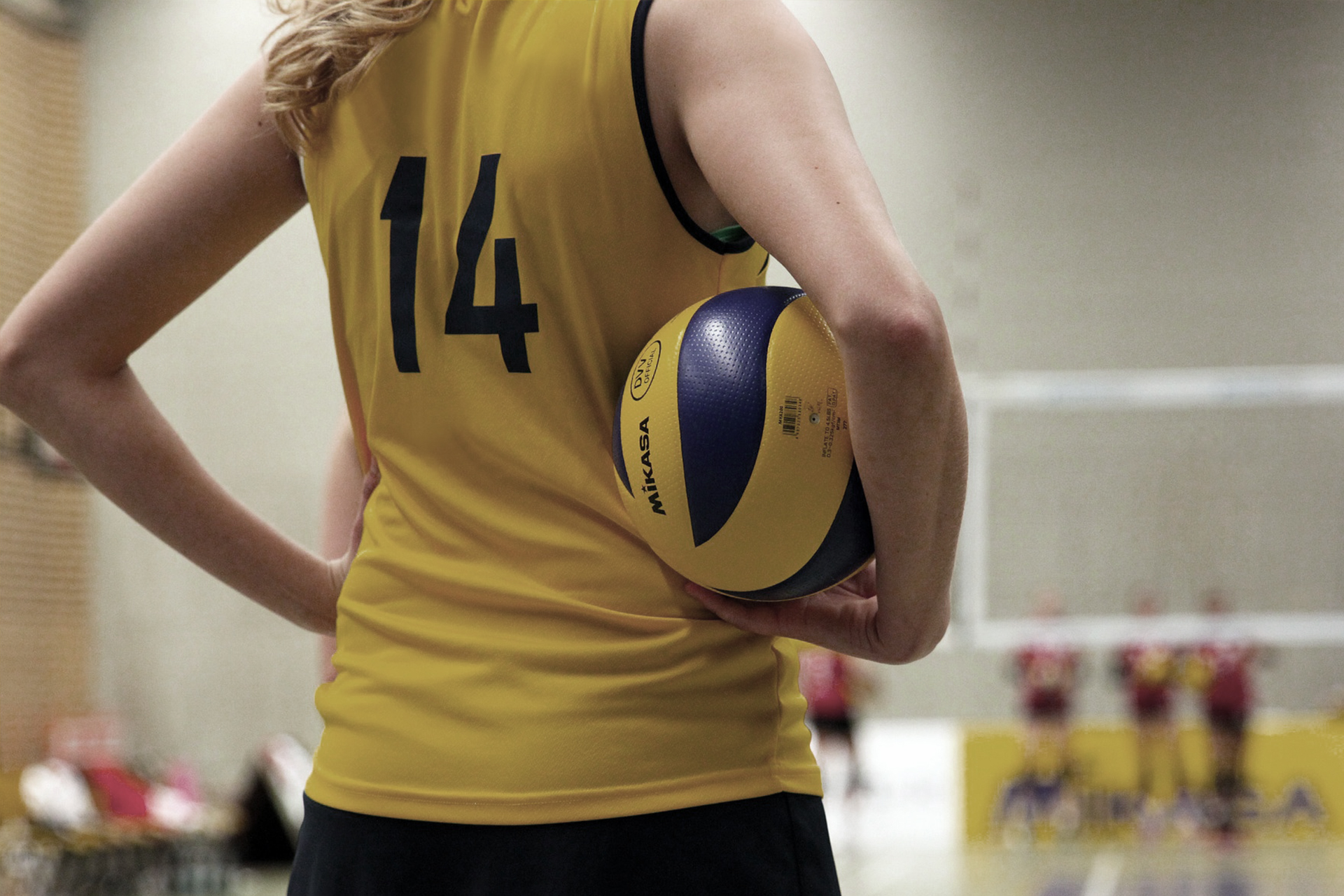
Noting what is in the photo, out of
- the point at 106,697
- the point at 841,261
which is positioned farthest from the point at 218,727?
the point at 841,261

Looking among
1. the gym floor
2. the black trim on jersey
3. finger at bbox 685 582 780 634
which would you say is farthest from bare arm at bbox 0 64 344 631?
the gym floor

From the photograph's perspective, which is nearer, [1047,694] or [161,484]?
[161,484]

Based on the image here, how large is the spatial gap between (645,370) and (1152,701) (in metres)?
9.22

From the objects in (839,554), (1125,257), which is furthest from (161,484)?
(1125,257)

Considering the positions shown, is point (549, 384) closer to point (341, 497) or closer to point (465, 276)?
point (465, 276)

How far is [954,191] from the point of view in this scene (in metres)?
10.2

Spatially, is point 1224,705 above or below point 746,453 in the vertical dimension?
Answer: below

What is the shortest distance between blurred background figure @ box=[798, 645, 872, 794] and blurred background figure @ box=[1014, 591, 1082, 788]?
49.8 inches

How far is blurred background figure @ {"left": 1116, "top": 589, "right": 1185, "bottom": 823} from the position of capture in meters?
8.98

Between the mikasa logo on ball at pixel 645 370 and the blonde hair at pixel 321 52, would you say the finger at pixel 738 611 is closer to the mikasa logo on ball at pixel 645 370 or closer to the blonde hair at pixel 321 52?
the mikasa logo on ball at pixel 645 370

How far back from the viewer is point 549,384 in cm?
91

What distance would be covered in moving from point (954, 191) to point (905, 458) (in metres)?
9.91

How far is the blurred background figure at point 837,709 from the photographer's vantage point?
28.5 ft

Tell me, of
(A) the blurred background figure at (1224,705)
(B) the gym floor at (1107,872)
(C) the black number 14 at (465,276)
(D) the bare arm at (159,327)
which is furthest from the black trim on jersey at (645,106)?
(A) the blurred background figure at (1224,705)
